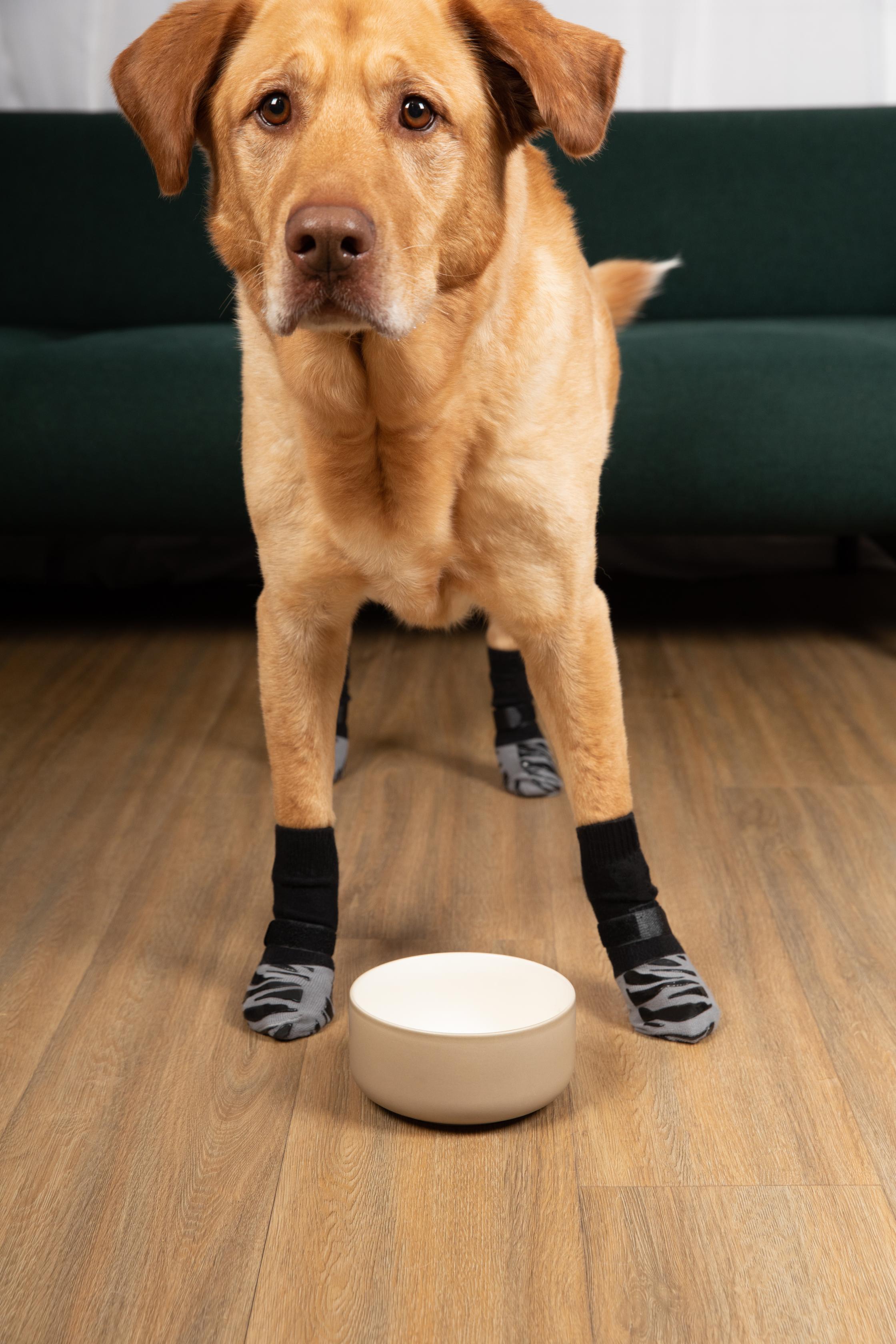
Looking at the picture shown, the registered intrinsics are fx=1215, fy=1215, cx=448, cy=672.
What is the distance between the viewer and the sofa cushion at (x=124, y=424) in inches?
100

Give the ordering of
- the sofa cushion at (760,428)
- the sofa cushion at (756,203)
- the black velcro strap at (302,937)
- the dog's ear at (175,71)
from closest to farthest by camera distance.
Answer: the dog's ear at (175,71) < the black velcro strap at (302,937) < the sofa cushion at (760,428) < the sofa cushion at (756,203)

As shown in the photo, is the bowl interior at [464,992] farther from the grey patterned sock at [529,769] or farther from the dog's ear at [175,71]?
the dog's ear at [175,71]

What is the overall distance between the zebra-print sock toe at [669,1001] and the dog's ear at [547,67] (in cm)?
91

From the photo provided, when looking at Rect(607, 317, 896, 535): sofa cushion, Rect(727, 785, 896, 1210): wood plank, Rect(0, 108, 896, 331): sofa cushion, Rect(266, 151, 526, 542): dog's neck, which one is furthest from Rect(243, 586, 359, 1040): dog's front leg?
Rect(0, 108, 896, 331): sofa cushion

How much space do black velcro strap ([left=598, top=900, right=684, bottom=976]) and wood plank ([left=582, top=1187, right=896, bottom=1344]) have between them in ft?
1.06

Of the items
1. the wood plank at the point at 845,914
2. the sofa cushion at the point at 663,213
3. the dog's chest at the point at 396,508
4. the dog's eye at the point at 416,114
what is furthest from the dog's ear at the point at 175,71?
the sofa cushion at the point at 663,213

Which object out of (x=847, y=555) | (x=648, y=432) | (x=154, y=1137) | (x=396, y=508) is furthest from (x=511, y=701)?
(x=847, y=555)

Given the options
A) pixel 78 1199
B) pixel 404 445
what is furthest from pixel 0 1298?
pixel 404 445

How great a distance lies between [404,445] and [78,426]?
4.82ft

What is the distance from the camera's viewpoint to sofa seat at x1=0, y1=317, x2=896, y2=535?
2.49m

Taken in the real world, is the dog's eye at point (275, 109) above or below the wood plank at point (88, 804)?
above

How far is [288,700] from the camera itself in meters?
1.48

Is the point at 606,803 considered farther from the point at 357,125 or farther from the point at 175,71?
the point at 175,71

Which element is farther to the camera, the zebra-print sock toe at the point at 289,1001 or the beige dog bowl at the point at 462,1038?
the zebra-print sock toe at the point at 289,1001
